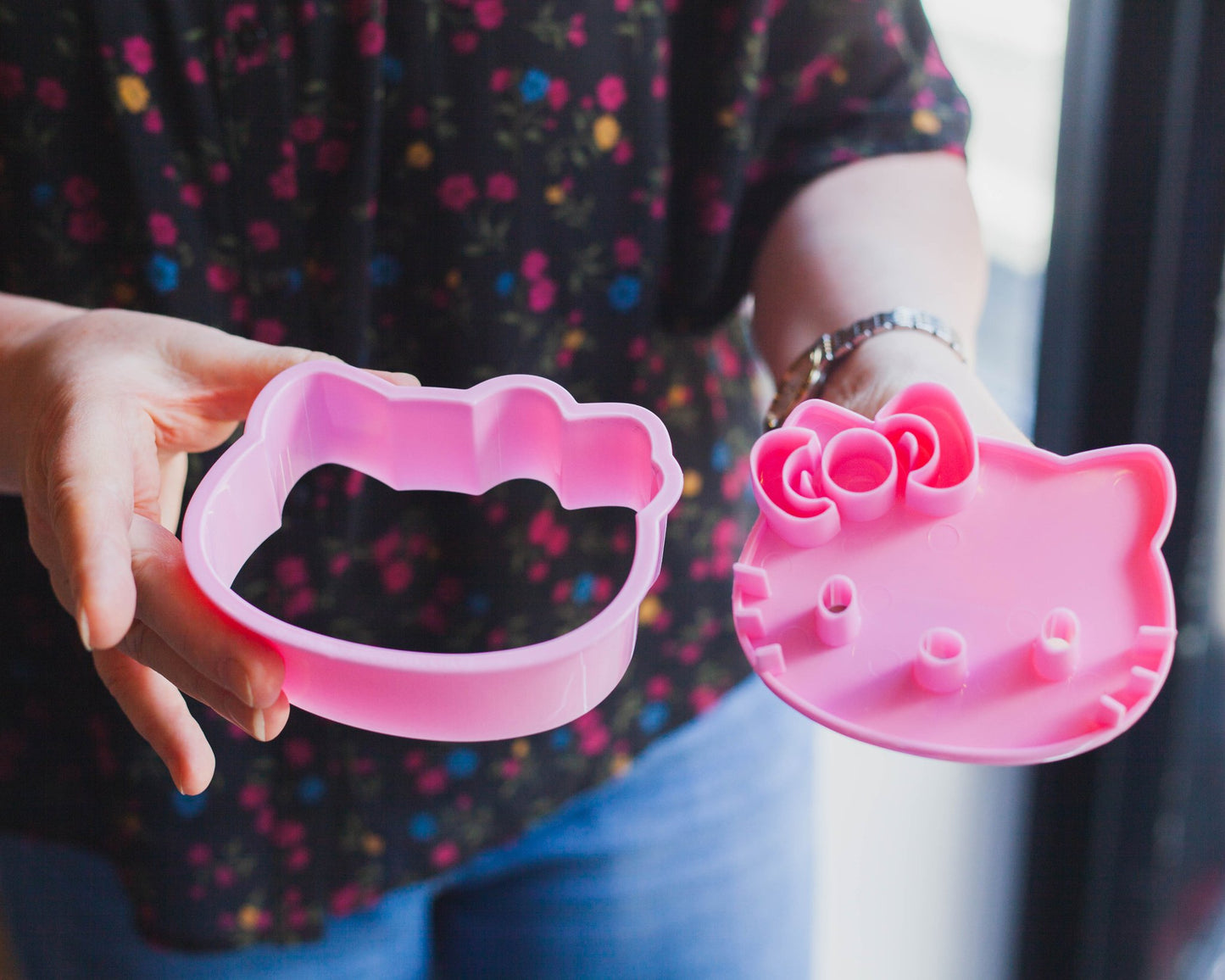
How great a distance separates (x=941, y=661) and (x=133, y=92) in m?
0.33

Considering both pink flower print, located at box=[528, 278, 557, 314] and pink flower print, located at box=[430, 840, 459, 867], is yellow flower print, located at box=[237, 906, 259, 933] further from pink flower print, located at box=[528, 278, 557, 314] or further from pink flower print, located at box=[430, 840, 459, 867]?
pink flower print, located at box=[528, 278, 557, 314]

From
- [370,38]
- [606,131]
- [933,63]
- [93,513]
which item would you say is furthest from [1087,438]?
[93,513]

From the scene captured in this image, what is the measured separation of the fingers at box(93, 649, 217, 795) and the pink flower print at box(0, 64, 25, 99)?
215mm

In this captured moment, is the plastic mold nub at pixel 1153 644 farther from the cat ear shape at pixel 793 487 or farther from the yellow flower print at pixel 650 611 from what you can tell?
the yellow flower print at pixel 650 611

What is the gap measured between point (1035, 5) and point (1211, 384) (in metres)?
0.27

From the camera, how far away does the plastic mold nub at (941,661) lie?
0.29 meters

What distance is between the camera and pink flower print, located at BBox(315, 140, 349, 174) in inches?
16.4

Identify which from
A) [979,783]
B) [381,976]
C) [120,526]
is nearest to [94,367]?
[120,526]

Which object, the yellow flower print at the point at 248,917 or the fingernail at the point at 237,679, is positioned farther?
the yellow flower print at the point at 248,917

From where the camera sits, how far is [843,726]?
0.29 metres

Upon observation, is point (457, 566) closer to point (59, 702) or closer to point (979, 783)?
point (59, 702)

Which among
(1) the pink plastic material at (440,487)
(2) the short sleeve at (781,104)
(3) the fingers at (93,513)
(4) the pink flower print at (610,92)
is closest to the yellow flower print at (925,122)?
(2) the short sleeve at (781,104)

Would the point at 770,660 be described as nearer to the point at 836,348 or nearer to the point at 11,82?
the point at 836,348

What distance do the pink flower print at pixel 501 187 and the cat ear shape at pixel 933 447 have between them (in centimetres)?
20
